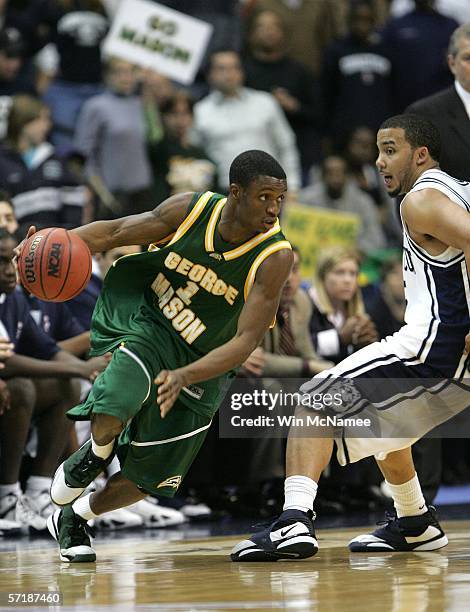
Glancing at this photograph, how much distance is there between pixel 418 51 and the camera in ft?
45.8

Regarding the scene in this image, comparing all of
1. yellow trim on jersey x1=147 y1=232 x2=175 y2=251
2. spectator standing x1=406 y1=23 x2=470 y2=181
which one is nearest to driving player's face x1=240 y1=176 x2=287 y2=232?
yellow trim on jersey x1=147 y1=232 x2=175 y2=251

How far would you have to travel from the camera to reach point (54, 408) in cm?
841

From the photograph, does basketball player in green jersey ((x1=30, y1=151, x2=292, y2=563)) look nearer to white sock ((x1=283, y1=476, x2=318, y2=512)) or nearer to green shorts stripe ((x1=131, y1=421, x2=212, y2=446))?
green shorts stripe ((x1=131, y1=421, x2=212, y2=446))

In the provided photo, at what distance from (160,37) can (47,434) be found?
5.47 m

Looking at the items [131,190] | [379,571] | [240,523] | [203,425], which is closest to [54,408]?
[240,523]

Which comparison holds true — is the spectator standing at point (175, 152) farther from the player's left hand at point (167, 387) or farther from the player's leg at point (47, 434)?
the player's left hand at point (167, 387)

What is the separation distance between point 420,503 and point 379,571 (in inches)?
42.6

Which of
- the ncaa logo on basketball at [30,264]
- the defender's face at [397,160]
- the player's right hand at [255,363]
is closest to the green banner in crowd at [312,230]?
the player's right hand at [255,363]

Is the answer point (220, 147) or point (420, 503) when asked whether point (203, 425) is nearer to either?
point (420, 503)

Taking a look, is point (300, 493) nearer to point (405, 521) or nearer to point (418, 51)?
point (405, 521)

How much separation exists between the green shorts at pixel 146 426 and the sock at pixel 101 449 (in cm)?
13

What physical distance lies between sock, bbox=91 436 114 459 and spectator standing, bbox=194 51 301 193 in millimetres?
6846

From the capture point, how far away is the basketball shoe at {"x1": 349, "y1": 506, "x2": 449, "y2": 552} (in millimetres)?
6652

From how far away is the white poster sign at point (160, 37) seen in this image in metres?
12.4
